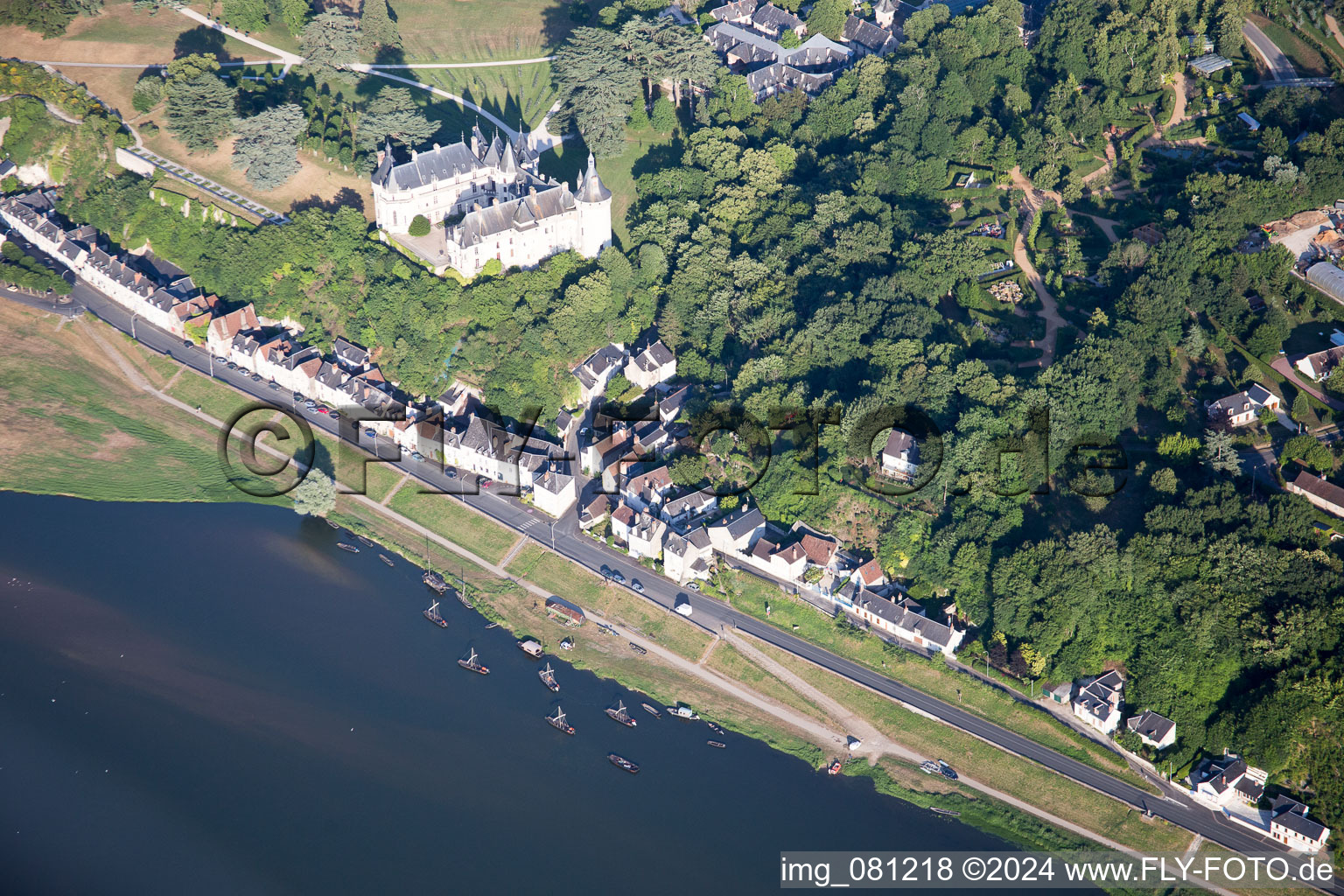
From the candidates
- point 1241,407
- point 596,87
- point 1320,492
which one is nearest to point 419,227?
point 596,87

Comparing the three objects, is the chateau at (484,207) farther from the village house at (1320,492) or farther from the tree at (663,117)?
the village house at (1320,492)

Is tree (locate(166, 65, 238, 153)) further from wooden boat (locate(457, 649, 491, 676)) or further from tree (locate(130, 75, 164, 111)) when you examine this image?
wooden boat (locate(457, 649, 491, 676))

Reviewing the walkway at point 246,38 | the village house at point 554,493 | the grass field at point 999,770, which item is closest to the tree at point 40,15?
the walkway at point 246,38

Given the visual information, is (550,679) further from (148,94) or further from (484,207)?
(148,94)

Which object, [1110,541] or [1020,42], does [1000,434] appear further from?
[1020,42]

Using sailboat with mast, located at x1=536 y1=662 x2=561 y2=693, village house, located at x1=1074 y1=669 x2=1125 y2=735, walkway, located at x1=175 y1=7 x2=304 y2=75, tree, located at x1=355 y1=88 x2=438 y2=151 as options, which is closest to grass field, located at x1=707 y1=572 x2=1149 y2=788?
village house, located at x1=1074 y1=669 x2=1125 y2=735
